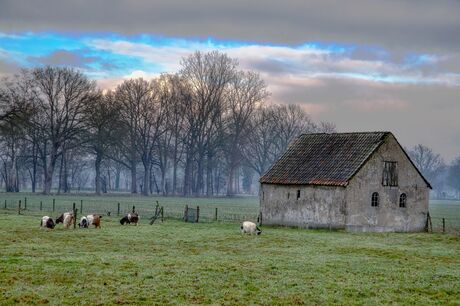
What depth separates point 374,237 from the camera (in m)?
39.8

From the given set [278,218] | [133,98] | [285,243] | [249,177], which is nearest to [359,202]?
[278,218]

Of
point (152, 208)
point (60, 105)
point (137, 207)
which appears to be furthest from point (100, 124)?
point (152, 208)

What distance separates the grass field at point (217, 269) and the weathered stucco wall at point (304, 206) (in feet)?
22.6

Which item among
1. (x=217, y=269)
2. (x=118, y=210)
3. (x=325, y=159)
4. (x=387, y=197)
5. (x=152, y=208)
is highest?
(x=325, y=159)

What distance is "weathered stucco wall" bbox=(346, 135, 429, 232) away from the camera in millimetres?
43844

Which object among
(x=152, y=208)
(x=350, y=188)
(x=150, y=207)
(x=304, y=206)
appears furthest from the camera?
(x=150, y=207)

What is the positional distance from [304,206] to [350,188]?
11.8ft

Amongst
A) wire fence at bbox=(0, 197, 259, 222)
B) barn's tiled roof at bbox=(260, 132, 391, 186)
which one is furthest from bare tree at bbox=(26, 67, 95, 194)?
barn's tiled roof at bbox=(260, 132, 391, 186)

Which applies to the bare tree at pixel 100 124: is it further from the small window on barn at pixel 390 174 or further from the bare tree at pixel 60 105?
the small window on barn at pixel 390 174

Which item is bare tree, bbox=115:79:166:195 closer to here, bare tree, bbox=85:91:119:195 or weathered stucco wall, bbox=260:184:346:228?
bare tree, bbox=85:91:119:195

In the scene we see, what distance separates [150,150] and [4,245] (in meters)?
77.1

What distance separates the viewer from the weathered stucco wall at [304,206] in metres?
43.6

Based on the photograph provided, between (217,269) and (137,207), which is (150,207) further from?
(217,269)

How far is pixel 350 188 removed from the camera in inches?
1716
